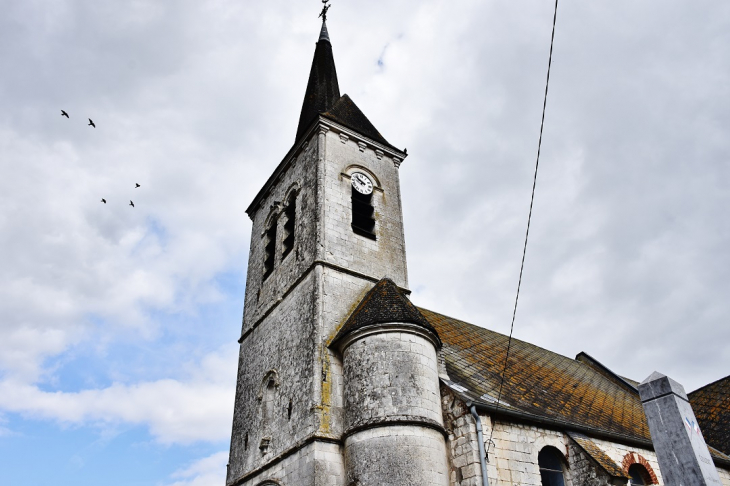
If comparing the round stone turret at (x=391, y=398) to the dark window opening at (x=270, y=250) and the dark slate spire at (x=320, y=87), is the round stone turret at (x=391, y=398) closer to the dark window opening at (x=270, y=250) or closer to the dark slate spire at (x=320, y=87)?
the dark window opening at (x=270, y=250)

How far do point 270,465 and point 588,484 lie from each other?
6.69 m

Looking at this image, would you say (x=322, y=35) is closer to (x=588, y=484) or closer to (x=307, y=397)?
(x=307, y=397)

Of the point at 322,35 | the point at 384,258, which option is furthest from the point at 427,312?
the point at 322,35

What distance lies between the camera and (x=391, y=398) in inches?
424

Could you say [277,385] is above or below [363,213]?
below

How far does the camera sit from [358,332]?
1166 centimetres

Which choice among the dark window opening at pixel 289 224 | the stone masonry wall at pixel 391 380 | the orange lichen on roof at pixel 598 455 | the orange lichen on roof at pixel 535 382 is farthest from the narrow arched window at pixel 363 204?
the orange lichen on roof at pixel 598 455

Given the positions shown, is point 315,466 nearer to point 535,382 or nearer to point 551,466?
point 551,466

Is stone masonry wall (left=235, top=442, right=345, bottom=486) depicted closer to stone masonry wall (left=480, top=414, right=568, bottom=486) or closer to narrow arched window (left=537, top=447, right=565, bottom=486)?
stone masonry wall (left=480, top=414, right=568, bottom=486)

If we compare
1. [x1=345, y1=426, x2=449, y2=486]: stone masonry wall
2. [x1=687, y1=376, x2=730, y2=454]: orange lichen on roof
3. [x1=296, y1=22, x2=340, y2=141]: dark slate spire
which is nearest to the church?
[x1=345, y1=426, x2=449, y2=486]: stone masonry wall

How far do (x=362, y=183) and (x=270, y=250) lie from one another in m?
3.59

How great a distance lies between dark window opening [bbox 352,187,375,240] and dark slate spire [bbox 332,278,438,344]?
9.19 ft

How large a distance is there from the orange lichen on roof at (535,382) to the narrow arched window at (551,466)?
0.74m

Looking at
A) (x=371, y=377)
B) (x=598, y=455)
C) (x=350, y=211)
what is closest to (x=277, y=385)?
(x=371, y=377)
